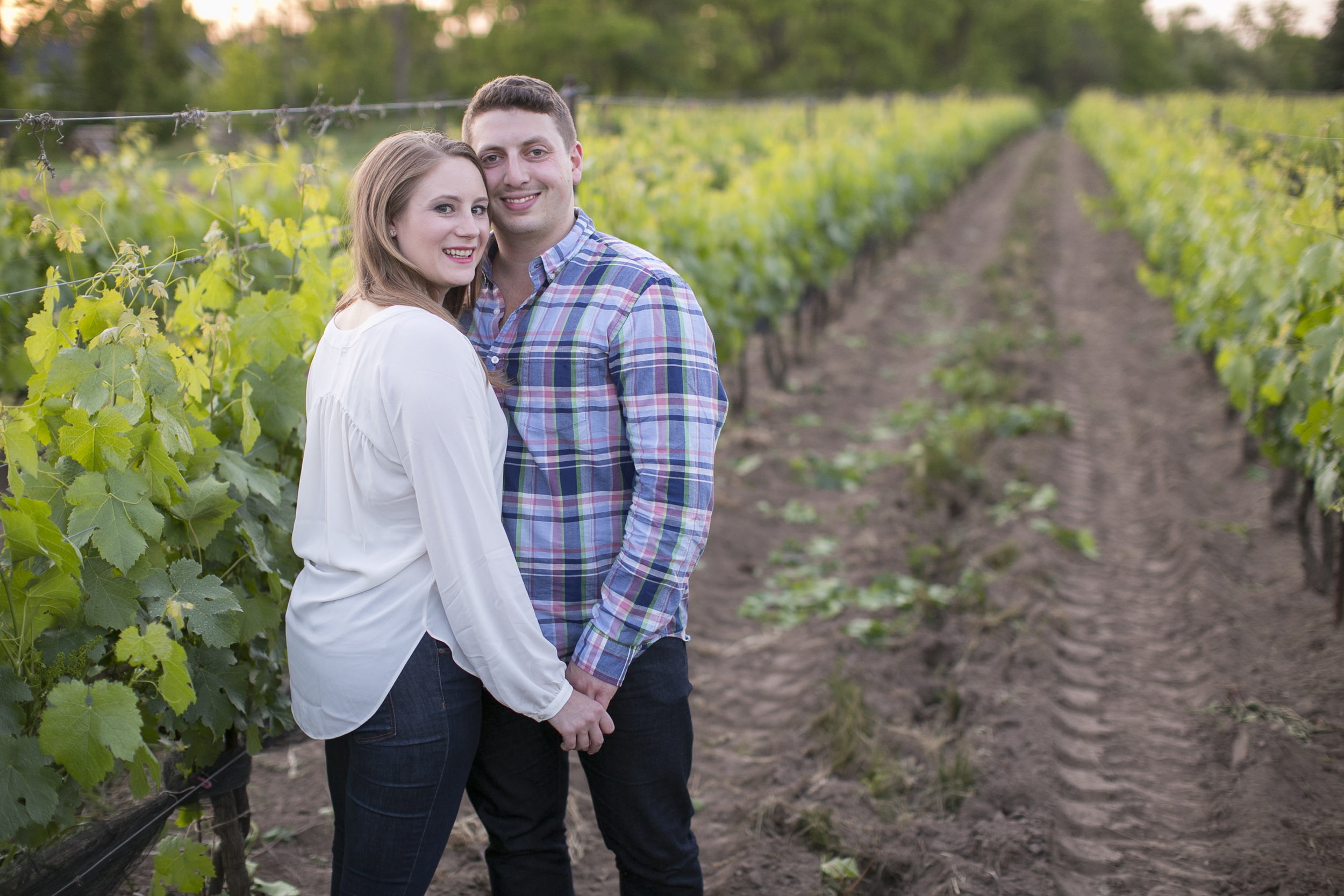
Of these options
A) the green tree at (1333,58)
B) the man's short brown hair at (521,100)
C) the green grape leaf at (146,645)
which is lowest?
the green grape leaf at (146,645)

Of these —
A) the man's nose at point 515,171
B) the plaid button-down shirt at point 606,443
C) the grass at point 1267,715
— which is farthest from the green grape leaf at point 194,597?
the grass at point 1267,715

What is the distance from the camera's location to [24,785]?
1555 millimetres

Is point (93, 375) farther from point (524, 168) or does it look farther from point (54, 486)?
point (524, 168)

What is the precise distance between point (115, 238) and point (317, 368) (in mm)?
4641

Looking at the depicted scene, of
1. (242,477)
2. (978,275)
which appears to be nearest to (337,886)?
(242,477)

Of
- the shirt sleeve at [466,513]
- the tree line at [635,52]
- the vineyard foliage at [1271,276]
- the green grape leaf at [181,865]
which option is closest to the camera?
the shirt sleeve at [466,513]

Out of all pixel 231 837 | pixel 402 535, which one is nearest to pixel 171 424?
pixel 402 535

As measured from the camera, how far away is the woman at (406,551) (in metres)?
1.54

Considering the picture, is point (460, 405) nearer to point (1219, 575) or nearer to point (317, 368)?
point (317, 368)

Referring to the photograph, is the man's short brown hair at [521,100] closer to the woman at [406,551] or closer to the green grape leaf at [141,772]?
the woman at [406,551]

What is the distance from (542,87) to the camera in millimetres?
1833

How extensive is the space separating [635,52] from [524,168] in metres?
38.6

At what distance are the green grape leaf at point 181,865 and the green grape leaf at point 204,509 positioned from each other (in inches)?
24.5

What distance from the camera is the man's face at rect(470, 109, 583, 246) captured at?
180 cm
